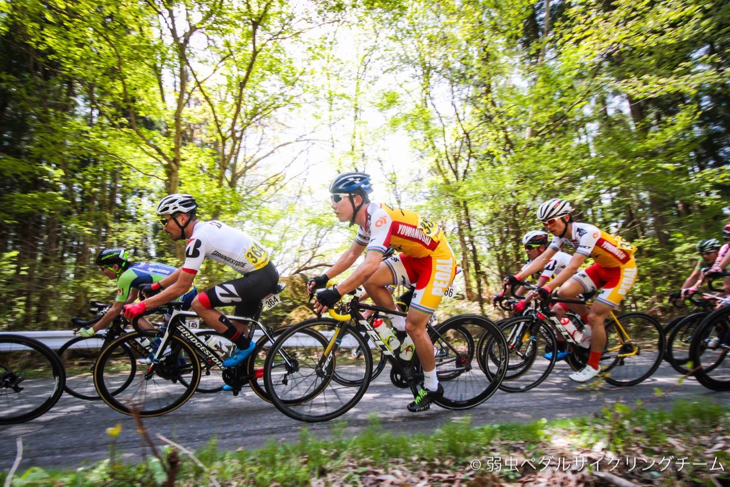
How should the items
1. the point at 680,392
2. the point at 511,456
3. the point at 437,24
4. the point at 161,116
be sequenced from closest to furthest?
1. the point at 511,456
2. the point at 680,392
3. the point at 161,116
4. the point at 437,24

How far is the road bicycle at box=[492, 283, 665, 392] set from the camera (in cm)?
462

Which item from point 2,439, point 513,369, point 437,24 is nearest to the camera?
point 2,439

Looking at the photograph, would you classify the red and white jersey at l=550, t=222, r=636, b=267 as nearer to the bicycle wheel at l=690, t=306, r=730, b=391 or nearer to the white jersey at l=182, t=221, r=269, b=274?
the bicycle wheel at l=690, t=306, r=730, b=391

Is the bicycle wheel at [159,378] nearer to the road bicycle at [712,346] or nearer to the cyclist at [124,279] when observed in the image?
the cyclist at [124,279]

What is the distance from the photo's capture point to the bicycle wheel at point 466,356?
399 centimetres

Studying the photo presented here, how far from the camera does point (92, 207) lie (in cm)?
856

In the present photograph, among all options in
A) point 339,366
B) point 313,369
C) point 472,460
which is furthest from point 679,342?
point 313,369

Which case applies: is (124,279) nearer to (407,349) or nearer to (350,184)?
(350,184)

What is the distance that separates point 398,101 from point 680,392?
8.58 m

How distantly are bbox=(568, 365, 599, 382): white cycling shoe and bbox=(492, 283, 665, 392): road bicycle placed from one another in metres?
0.18

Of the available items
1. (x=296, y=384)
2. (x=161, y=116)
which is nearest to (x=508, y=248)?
(x=296, y=384)

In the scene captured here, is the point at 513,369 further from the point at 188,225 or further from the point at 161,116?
the point at 161,116

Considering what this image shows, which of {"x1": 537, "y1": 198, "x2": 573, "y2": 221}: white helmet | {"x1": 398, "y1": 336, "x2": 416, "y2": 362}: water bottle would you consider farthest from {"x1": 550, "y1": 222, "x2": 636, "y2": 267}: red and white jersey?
{"x1": 398, "y1": 336, "x2": 416, "y2": 362}: water bottle

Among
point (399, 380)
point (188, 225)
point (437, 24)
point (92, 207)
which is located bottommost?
point (399, 380)
